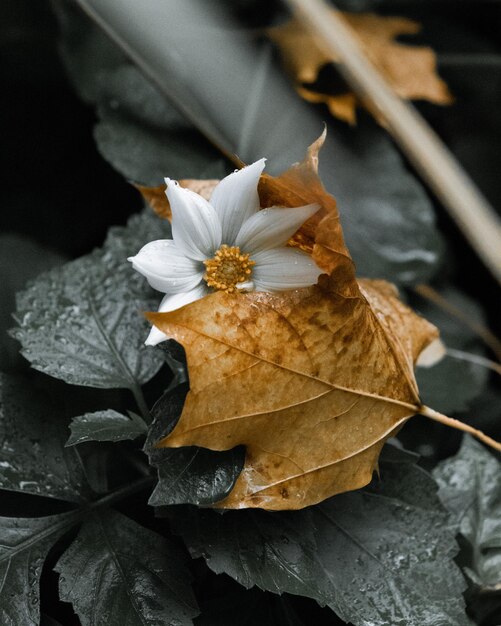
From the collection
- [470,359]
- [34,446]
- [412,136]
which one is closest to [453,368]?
[470,359]

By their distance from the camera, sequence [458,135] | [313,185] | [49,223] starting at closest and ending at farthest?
[313,185] < [49,223] < [458,135]

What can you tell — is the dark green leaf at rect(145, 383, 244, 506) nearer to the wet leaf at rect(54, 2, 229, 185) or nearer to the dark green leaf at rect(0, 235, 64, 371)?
the dark green leaf at rect(0, 235, 64, 371)

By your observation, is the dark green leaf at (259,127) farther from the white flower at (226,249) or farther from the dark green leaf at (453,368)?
the white flower at (226,249)

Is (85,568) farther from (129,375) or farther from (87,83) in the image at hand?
(87,83)

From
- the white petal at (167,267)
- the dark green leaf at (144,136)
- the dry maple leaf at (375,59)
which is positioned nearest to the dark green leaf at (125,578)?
the white petal at (167,267)

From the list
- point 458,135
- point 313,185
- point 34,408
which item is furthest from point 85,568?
point 458,135

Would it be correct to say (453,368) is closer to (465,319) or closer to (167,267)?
(465,319)

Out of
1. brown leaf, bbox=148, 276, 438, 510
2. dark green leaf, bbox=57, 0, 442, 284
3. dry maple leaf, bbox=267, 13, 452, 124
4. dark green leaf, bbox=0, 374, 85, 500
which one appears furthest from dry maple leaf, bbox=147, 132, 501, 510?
dry maple leaf, bbox=267, 13, 452, 124
